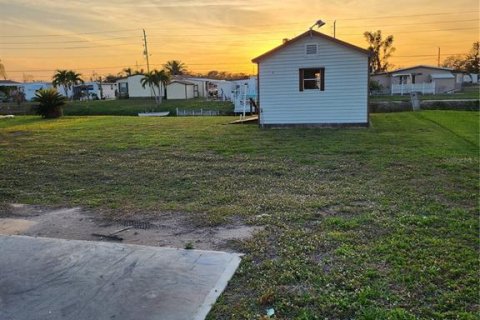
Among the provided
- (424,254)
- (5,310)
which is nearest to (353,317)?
(424,254)

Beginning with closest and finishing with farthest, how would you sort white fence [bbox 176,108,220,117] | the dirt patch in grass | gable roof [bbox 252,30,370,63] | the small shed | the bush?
the dirt patch in grass → gable roof [bbox 252,30,370,63] → the bush → white fence [bbox 176,108,220,117] → the small shed

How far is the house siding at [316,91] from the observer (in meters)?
15.4

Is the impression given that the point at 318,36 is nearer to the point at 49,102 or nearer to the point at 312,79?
the point at 312,79

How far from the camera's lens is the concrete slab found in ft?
10.3

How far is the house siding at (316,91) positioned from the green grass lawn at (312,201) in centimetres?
282

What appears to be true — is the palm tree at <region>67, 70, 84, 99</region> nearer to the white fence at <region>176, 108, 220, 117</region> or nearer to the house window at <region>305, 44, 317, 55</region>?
the white fence at <region>176, 108, 220, 117</region>

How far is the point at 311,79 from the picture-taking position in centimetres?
1582

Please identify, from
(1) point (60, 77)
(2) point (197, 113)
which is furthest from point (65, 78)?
(2) point (197, 113)

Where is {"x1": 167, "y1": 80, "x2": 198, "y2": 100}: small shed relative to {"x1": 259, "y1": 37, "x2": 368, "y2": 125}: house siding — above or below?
above

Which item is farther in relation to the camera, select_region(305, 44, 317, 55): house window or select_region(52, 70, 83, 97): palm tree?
select_region(52, 70, 83, 97): palm tree

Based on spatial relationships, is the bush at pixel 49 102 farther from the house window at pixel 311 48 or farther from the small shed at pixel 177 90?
the small shed at pixel 177 90

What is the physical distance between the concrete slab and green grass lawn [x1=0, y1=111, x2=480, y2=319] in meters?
0.25

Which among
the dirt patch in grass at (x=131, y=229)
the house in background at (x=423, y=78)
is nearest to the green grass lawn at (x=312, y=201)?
the dirt patch in grass at (x=131, y=229)

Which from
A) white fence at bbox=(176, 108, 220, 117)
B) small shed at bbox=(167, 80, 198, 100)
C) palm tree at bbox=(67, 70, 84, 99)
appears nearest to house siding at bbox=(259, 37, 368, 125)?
white fence at bbox=(176, 108, 220, 117)
